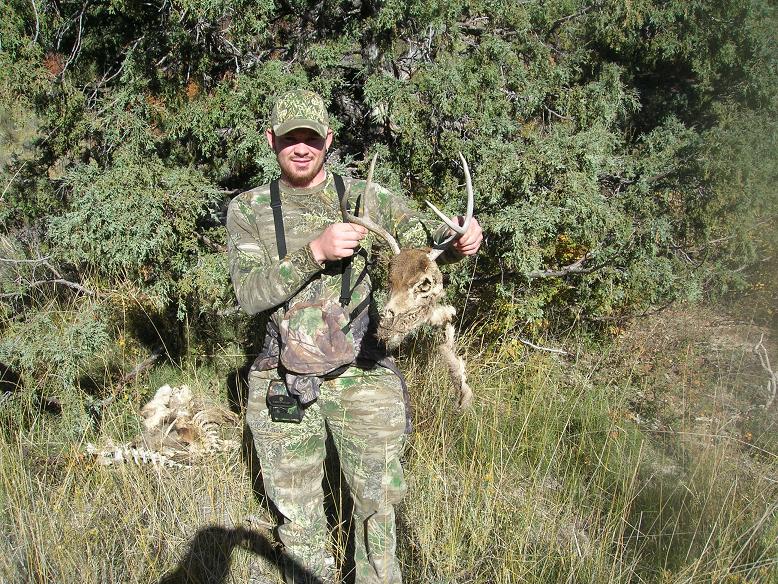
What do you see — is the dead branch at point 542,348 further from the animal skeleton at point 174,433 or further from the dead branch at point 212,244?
the dead branch at point 212,244

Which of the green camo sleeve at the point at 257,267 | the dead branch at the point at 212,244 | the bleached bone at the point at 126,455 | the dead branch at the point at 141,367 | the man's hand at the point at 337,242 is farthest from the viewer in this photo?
the dead branch at the point at 141,367

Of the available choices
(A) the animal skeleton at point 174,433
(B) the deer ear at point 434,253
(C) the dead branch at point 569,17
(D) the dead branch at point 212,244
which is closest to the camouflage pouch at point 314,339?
(B) the deer ear at point 434,253

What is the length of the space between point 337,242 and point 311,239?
52 centimetres

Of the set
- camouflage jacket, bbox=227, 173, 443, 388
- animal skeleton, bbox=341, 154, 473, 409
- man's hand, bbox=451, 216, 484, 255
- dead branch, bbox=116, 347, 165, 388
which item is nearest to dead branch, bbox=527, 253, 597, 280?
camouflage jacket, bbox=227, 173, 443, 388

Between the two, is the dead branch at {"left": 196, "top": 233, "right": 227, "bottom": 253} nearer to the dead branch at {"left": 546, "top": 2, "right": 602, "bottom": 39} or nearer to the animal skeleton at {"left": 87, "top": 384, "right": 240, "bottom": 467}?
the animal skeleton at {"left": 87, "top": 384, "right": 240, "bottom": 467}

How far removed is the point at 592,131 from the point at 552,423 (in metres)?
2.29

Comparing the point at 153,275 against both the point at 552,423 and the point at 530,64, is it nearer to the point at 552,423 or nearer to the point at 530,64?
the point at 552,423

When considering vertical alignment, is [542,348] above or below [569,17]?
below

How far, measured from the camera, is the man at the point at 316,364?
3.15 m

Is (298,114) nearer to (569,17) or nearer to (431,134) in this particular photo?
(431,134)

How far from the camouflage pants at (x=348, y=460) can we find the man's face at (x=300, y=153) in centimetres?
99

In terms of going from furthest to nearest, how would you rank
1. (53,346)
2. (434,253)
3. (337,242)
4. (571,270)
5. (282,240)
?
(571,270) → (53,346) → (282,240) → (434,253) → (337,242)

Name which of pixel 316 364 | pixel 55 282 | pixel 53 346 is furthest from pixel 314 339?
pixel 55 282

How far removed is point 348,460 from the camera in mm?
3275
